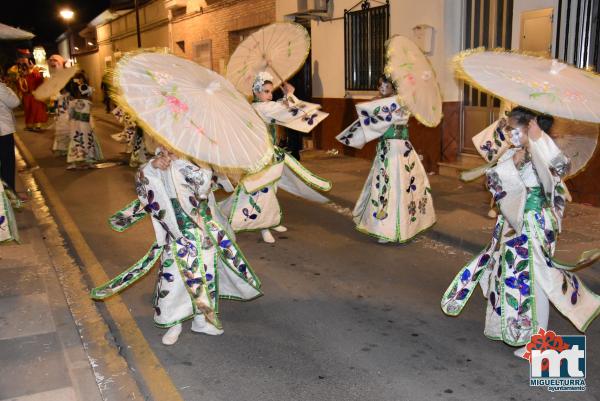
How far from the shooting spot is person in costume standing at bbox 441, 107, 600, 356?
3.64 m

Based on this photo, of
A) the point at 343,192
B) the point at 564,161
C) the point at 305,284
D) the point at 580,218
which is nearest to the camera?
the point at 564,161

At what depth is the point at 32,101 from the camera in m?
20.8

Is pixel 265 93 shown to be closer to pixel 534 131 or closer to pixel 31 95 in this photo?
pixel 534 131

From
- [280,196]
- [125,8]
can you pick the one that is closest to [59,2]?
[125,8]

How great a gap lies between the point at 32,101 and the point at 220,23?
7.03m

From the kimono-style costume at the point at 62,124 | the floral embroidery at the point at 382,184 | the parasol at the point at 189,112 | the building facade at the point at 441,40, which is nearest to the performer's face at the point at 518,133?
the building facade at the point at 441,40

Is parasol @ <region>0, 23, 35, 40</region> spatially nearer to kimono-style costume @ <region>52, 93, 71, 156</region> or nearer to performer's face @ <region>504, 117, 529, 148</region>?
performer's face @ <region>504, 117, 529, 148</region>

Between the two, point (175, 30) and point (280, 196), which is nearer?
point (280, 196)

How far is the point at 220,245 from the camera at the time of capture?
4203 mm

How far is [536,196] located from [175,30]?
69.1 feet

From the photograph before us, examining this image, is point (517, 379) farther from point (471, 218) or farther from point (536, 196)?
Answer: point (471, 218)

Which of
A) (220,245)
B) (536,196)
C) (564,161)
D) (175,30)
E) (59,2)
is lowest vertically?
(220,245)

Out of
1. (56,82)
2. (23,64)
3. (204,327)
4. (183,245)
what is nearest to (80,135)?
(56,82)

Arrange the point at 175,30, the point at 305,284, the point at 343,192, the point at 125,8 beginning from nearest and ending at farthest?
the point at 305,284
the point at 343,192
the point at 175,30
the point at 125,8
